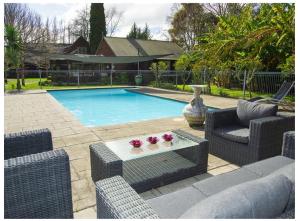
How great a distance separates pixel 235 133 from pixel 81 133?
3291 mm

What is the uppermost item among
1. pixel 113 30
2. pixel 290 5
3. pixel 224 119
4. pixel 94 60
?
pixel 113 30

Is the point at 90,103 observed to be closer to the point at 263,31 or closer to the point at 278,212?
the point at 263,31

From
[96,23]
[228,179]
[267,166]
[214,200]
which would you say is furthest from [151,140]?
[96,23]

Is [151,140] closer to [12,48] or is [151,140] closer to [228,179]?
[228,179]

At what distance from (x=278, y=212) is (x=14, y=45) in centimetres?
1744

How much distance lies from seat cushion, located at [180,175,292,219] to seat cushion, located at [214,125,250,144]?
2.39 meters

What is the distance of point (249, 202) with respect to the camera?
1.29 m

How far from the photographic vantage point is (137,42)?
25.6 metres

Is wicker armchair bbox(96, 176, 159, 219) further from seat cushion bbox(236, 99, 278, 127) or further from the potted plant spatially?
the potted plant

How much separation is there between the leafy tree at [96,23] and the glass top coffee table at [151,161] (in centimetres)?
3266

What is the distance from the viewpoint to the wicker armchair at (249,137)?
11.9 ft

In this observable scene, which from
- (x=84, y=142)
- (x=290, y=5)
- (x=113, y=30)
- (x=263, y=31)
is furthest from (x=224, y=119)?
(x=113, y=30)

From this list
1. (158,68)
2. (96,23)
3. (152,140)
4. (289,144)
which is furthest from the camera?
(96,23)

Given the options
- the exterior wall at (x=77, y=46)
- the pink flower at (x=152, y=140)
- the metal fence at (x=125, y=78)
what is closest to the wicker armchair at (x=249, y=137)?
the pink flower at (x=152, y=140)
